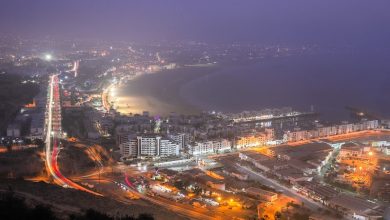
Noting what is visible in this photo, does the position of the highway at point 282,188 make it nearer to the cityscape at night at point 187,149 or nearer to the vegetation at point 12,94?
the cityscape at night at point 187,149

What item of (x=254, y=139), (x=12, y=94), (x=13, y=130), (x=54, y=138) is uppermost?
(x=12, y=94)

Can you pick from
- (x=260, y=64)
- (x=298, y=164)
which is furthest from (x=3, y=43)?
(x=298, y=164)

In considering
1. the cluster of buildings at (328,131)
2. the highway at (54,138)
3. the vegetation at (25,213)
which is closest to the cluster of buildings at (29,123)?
the highway at (54,138)

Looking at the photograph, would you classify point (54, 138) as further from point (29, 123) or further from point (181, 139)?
point (181, 139)

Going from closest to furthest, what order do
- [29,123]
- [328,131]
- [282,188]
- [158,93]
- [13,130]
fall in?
1. [282,188]
2. [13,130]
3. [29,123]
4. [328,131]
5. [158,93]

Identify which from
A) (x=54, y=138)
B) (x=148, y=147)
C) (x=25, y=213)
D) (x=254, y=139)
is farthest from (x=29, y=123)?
(x=25, y=213)

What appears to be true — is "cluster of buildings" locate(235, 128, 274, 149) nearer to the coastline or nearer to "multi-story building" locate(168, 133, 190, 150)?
"multi-story building" locate(168, 133, 190, 150)
